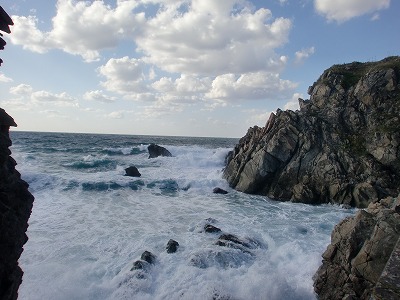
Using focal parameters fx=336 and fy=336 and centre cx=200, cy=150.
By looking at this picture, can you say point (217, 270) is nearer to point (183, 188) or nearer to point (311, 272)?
point (311, 272)

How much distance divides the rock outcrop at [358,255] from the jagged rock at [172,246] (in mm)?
6992

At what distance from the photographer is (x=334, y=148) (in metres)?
30.9

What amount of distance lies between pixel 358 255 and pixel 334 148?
67.3 ft

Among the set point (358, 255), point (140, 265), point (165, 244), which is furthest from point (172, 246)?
point (358, 255)

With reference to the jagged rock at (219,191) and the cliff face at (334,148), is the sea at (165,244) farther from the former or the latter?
the cliff face at (334,148)

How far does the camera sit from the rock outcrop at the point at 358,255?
11.3m

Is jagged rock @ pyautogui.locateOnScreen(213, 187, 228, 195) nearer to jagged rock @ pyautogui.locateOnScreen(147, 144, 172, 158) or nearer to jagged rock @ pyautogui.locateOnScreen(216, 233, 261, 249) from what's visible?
jagged rock @ pyautogui.locateOnScreen(216, 233, 261, 249)

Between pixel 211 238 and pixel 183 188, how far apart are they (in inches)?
664

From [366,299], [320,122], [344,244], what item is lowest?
[366,299]

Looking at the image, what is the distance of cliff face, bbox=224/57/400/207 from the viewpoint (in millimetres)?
28328

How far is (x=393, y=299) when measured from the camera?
27.0 ft

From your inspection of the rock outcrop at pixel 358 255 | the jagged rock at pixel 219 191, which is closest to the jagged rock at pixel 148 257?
the rock outcrop at pixel 358 255

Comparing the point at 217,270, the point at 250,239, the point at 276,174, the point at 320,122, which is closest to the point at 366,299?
the point at 217,270

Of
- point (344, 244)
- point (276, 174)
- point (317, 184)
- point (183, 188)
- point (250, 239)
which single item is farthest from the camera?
point (183, 188)
